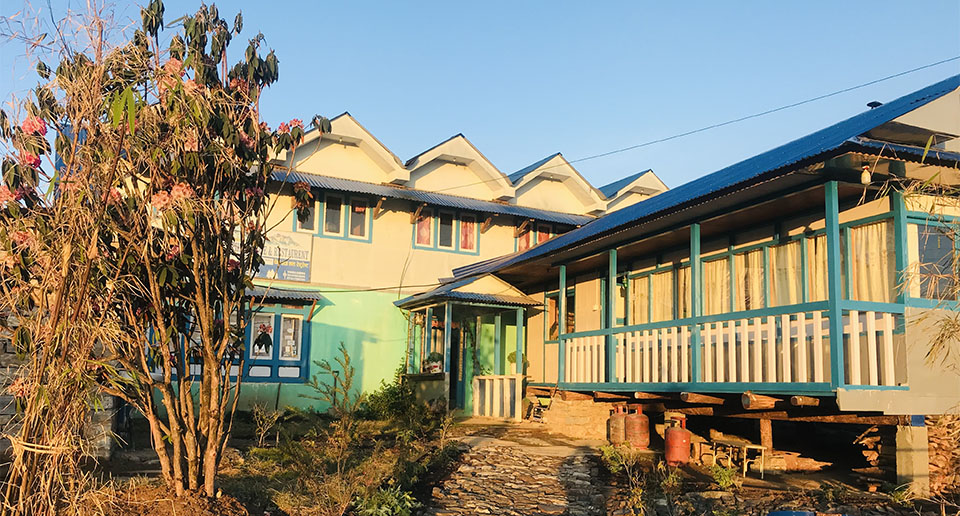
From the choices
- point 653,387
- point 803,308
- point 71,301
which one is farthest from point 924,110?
point 71,301

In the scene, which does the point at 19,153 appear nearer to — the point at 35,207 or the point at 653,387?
the point at 35,207

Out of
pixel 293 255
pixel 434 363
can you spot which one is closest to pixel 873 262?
pixel 434 363

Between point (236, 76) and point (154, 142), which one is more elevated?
point (236, 76)

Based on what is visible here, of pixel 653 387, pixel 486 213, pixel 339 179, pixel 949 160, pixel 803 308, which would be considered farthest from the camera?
pixel 486 213

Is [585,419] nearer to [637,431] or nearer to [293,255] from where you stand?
[637,431]

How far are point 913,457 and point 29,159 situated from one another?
29.8 feet

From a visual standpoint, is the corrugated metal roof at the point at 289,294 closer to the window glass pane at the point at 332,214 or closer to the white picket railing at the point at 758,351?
the window glass pane at the point at 332,214

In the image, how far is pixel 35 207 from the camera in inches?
239

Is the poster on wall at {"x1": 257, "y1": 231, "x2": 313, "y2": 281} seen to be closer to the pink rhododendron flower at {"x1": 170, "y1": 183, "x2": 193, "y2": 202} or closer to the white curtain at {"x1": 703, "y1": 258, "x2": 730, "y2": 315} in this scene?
the white curtain at {"x1": 703, "y1": 258, "x2": 730, "y2": 315}

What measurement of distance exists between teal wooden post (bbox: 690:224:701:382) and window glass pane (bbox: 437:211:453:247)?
9.35m

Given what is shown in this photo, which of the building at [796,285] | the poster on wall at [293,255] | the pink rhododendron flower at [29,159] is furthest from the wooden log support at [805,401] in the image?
the poster on wall at [293,255]

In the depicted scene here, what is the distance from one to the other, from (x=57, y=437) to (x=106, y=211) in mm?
1686

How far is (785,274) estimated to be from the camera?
37.5ft

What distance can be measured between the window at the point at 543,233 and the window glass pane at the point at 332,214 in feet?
17.4
